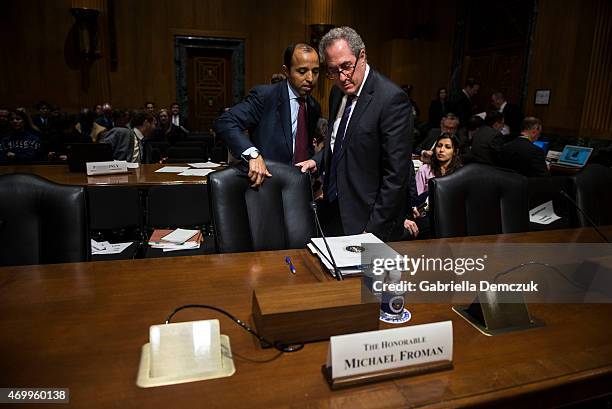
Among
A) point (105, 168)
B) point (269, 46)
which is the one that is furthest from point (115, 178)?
point (269, 46)

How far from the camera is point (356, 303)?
39.8 inches

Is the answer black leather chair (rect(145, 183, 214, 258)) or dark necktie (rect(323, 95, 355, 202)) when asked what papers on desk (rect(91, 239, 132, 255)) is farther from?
dark necktie (rect(323, 95, 355, 202))

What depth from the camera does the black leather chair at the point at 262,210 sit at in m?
1.73

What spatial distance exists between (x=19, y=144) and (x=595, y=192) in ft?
19.1

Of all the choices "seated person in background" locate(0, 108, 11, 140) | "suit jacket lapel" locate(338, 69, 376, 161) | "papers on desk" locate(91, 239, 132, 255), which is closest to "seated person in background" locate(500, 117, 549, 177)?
"suit jacket lapel" locate(338, 69, 376, 161)

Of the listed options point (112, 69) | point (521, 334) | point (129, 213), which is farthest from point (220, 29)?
point (521, 334)

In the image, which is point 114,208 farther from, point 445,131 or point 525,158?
point 445,131

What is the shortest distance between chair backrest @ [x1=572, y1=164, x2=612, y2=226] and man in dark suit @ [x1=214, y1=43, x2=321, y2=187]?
1.46 metres

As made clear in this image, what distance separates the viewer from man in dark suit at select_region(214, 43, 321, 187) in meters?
2.35

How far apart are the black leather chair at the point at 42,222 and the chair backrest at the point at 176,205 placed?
1198mm

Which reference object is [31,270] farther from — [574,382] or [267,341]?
[574,382]

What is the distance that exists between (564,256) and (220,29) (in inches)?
328

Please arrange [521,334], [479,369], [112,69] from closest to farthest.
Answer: [479,369]
[521,334]
[112,69]

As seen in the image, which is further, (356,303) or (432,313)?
(432,313)
